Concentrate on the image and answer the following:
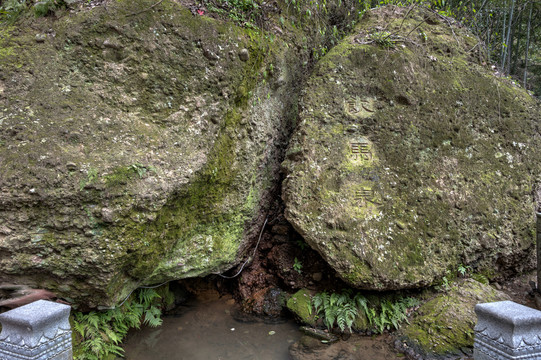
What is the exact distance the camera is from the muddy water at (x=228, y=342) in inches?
151

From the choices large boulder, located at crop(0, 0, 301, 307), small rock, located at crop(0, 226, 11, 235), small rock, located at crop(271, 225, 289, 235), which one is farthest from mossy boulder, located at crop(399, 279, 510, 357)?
small rock, located at crop(0, 226, 11, 235)

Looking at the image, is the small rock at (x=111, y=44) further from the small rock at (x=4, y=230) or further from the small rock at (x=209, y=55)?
the small rock at (x=4, y=230)

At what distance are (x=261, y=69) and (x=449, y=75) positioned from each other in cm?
326

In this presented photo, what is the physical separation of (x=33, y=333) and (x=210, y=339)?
2152mm

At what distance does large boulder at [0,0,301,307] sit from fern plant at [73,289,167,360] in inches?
13.6

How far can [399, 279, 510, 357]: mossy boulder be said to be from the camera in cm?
380

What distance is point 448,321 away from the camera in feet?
13.1

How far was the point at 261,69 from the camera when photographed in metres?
4.78

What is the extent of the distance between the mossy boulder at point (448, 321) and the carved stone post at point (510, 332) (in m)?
→ 1.08

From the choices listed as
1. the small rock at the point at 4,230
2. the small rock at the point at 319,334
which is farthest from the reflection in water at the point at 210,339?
the small rock at the point at 4,230

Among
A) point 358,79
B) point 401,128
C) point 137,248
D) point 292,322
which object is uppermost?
point 358,79

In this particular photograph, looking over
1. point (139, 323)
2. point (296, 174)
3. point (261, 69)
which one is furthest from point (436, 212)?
point (139, 323)

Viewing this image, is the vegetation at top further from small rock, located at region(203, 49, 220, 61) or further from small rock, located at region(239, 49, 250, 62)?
small rock, located at region(203, 49, 220, 61)

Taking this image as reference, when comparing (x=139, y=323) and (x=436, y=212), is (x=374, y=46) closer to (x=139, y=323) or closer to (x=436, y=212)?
(x=436, y=212)
